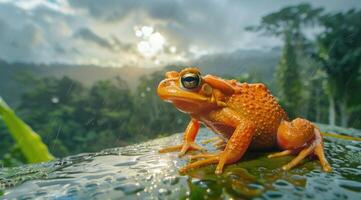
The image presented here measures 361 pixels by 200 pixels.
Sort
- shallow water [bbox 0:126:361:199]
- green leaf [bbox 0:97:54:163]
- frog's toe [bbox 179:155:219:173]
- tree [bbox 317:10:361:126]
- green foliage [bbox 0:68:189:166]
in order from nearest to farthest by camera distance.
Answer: shallow water [bbox 0:126:361:199] < frog's toe [bbox 179:155:219:173] < green leaf [bbox 0:97:54:163] < tree [bbox 317:10:361:126] < green foliage [bbox 0:68:189:166]

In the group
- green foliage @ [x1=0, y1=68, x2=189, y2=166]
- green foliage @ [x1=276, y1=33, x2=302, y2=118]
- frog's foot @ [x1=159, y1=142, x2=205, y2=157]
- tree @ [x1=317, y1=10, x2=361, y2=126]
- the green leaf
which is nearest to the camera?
frog's foot @ [x1=159, y1=142, x2=205, y2=157]

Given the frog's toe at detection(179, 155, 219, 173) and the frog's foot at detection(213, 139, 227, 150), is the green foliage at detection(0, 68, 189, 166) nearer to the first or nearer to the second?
the frog's foot at detection(213, 139, 227, 150)

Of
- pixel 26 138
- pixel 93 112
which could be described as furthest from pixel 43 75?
pixel 26 138

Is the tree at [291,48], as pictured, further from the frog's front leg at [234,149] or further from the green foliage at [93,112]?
the frog's front leg at [234,149]

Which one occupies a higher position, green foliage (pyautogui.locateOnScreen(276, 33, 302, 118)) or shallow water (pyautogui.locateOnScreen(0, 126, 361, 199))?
green foliage (pyautogui.locateOnScreen(276, 33, 302, 118))

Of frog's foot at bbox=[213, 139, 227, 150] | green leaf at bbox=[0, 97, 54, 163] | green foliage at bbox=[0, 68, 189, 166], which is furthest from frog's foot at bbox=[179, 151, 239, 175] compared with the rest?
green foliage at bbox=[0, 68, 189, 166]

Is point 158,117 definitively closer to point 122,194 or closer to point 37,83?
point 37,83
